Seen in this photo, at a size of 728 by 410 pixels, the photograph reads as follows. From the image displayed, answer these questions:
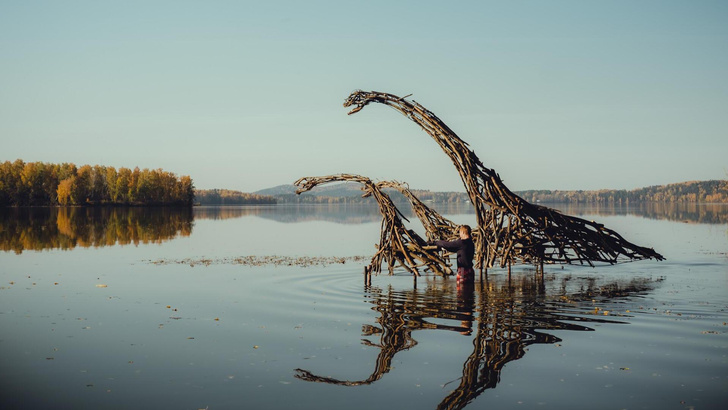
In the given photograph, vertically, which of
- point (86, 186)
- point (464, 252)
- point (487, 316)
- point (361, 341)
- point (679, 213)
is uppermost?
point (86, 186)

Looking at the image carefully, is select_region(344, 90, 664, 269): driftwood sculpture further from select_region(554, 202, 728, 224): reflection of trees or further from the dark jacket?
select_region(554, 202, 728, 224): reflection of trees

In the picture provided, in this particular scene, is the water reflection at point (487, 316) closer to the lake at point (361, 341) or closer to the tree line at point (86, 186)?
the lake at point (361, 341)

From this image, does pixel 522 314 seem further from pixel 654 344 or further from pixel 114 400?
pixel 114 400

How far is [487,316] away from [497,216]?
6.70 metres

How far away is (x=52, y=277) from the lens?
75.1 feet

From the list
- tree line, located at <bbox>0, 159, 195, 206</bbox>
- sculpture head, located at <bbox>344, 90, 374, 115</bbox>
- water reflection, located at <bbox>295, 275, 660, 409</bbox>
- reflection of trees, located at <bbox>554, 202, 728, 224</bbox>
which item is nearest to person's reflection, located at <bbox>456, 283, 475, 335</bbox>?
water reflection, located at <bbox>295, 275, 660, 409</bbox>

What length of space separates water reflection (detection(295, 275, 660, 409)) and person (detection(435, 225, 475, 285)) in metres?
0.40

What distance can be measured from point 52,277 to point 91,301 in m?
6.28

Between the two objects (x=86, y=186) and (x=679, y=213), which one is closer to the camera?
(x=679, y=213)

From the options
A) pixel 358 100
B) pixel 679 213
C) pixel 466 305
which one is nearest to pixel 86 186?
pixel 679 213

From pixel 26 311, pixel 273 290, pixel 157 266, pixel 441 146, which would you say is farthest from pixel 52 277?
pixel 441 146

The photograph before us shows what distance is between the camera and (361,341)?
12336mm

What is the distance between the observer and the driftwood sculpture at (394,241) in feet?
64.3

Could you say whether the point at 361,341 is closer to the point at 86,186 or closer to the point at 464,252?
the point at 464,252
